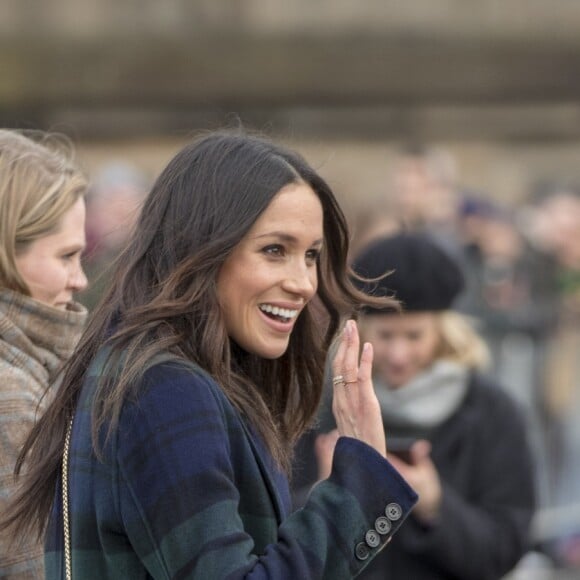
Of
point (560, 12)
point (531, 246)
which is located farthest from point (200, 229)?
point (560, 12)

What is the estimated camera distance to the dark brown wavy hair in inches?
104

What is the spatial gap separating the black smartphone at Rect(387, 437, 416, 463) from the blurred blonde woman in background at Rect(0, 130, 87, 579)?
3.93 feet

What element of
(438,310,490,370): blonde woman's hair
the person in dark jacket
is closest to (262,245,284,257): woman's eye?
the person in dark jacket

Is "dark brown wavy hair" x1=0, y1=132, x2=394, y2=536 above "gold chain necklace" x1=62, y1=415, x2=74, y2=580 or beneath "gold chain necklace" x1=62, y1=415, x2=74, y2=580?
above

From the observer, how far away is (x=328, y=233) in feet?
9.86

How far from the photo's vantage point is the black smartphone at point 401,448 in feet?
14.4

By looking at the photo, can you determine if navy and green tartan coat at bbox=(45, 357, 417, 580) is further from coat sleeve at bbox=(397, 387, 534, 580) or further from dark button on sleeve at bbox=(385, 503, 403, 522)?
coat sleeve at bbox=(397, 387, 534, 580)

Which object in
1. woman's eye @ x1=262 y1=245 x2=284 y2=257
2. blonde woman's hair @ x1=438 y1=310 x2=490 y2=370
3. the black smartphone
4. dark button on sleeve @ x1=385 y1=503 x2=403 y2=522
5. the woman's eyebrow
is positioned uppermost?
the woman's eyebrow

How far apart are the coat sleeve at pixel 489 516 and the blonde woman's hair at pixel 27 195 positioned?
1590mm

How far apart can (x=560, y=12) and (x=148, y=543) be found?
15657mm

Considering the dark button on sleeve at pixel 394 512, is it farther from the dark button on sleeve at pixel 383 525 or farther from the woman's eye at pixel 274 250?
the woman's eye at pixel 274 250

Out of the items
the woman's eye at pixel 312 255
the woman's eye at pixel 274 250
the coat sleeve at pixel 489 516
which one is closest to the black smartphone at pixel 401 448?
the coat sleeve at pixel 489 516

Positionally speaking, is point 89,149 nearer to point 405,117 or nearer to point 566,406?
point 405,117

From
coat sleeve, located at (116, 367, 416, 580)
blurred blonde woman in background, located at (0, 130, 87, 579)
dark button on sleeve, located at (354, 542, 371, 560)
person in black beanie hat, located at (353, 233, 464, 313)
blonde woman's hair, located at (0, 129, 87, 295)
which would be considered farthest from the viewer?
person in black beanie hat, located at (353, 233, 464, 313)
